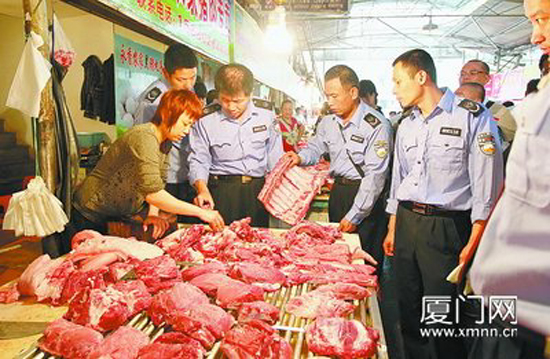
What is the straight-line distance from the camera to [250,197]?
169 inches

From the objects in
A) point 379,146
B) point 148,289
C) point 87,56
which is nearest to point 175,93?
point 148,289

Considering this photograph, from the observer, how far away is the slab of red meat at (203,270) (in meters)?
2.39

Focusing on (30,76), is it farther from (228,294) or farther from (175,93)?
(228,294)

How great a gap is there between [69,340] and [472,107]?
3.13 meters

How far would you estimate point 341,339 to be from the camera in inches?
67.1

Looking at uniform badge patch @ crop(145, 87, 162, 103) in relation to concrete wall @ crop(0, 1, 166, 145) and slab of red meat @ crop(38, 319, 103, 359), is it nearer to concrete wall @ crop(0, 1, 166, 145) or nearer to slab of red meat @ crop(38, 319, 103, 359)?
concrete wall @ crop(0, 1, 166, 145)

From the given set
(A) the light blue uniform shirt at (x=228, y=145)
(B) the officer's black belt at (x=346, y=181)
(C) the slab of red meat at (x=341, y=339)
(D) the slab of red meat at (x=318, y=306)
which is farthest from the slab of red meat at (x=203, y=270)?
(B) the officer's black belt at (x=346, y=181)

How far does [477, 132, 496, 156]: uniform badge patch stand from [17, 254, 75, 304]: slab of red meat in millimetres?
2889

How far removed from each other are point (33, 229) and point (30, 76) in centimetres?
98

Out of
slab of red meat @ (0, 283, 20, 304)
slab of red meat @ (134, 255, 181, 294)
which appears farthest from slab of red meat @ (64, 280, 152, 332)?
slab of red meat @ (0, 283, 20, 304)

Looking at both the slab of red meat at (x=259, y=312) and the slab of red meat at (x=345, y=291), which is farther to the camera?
the slab of red meat at (x=345, y=291)

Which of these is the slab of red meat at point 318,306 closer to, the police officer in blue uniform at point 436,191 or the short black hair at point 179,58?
the police officer in blue uniform at point 436,191

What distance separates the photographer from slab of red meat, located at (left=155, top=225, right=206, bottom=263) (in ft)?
9.04

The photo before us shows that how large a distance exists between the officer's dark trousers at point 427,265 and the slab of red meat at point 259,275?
1.37 metres
